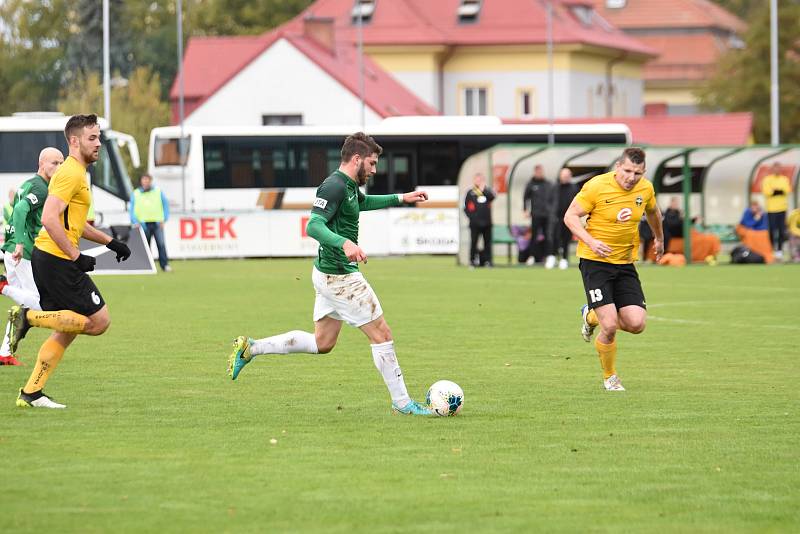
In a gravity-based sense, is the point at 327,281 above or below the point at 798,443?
above

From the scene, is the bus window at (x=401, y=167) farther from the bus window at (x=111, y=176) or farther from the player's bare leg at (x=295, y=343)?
the player's bare leg at (x=295, y=343)

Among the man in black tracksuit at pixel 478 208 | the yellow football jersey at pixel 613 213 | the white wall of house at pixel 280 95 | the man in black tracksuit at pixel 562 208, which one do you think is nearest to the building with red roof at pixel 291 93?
the white wall of house at pixel 280 95

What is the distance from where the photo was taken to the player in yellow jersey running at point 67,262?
1034 centimetres

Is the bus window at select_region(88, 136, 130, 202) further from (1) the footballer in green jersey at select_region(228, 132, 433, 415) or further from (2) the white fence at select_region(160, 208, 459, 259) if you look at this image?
(1) the footballer in green jersey at select_region(228, 132, 433, 415)

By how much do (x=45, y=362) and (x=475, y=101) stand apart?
67.6 m

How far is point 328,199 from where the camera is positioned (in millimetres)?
10203

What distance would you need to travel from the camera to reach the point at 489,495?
770cm

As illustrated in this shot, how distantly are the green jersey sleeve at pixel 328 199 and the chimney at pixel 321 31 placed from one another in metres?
61.0

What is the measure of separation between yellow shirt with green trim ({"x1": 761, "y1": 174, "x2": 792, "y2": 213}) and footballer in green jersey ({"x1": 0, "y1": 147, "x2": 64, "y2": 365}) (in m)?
20.8

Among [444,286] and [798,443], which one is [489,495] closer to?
[798,443]

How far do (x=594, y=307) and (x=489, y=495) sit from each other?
14.7ft

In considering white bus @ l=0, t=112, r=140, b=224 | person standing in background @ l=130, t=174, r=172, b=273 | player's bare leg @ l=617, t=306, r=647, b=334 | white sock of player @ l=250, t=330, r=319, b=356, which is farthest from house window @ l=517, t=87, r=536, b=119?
white sock of player @ l=250, t=330, r=319, b=356

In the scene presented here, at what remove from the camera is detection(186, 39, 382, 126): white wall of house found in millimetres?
65250

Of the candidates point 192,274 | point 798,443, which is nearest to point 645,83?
point 192,274
